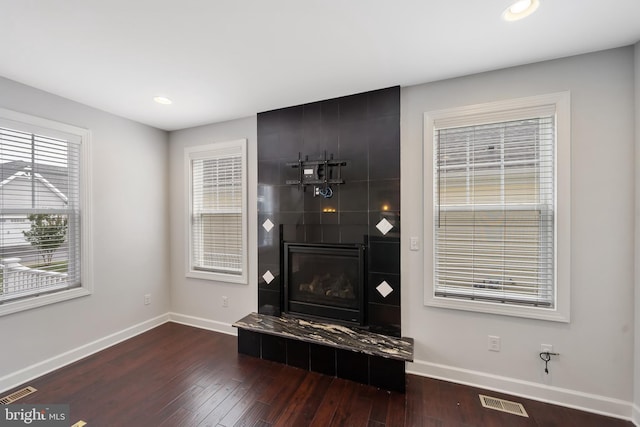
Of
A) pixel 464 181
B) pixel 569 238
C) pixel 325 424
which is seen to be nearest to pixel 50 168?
pixel 325 424

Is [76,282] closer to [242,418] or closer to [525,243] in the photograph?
[242,418]

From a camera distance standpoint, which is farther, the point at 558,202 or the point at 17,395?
the point at 17,395

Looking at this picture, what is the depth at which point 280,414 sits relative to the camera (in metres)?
1.87

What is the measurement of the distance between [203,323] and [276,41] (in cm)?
324

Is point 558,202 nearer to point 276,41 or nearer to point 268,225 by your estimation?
point 276,41

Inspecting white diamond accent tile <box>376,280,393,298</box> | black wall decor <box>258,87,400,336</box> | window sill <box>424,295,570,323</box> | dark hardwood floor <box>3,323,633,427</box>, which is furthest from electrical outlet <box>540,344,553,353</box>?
white diamond accent tile <box>376,280,393,298</box>

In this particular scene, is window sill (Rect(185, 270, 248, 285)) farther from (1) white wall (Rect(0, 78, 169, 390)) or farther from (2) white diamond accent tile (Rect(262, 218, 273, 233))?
(2) white diamond accent tile (Rect(262, 218, 273, 233))

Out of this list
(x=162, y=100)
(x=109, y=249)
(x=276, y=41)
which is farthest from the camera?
(x=109, y=249)

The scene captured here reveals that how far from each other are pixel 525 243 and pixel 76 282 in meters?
4.13

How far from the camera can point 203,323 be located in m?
3.36

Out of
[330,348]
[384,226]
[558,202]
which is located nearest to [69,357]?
[330,348]

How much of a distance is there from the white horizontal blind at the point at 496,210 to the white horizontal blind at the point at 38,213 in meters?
3.50

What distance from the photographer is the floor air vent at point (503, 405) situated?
1.88 metres

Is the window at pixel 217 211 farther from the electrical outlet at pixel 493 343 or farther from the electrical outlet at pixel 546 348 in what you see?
the electrical outlet at pixel 546 348
